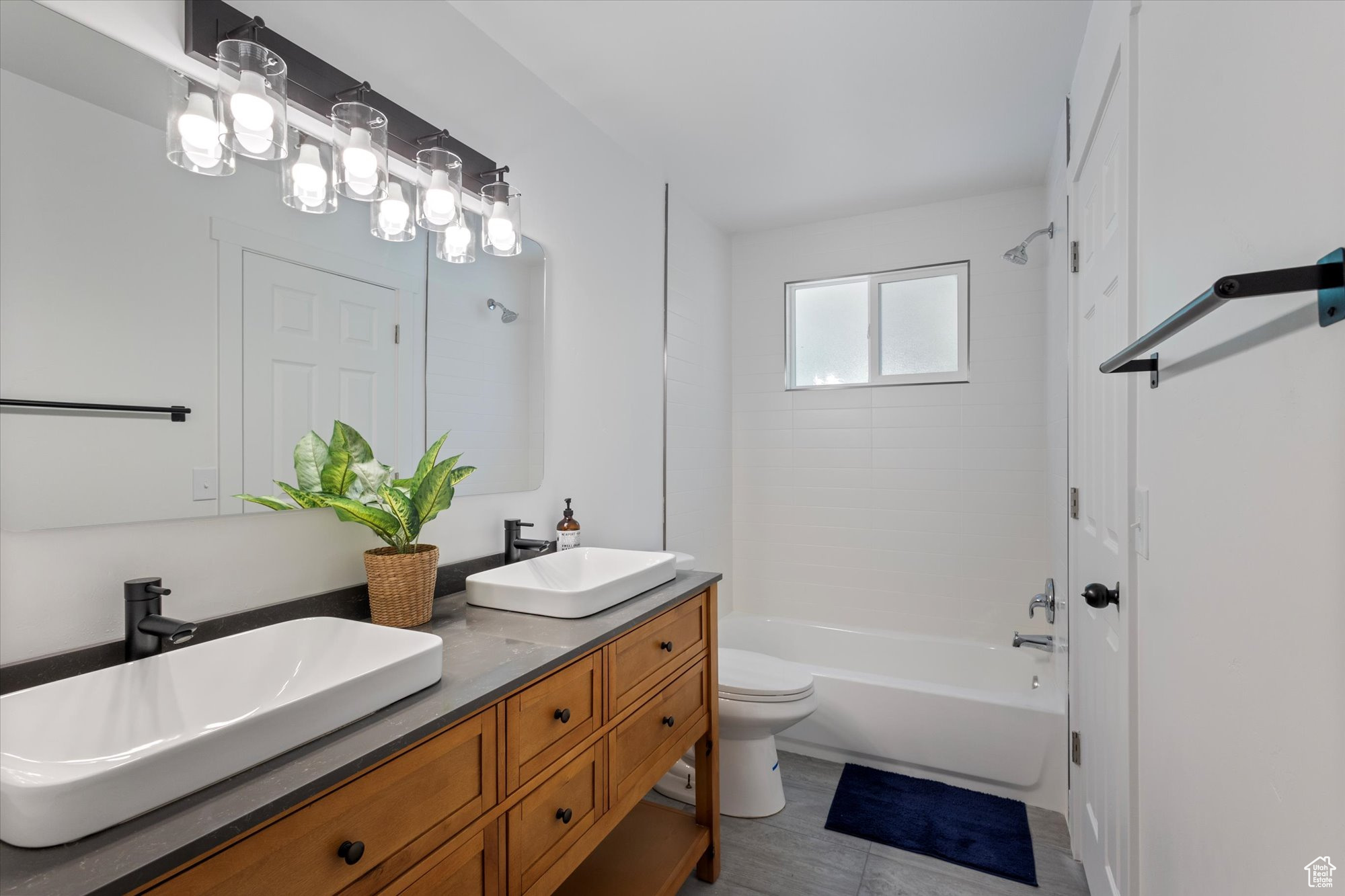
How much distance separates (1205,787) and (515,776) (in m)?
0.99

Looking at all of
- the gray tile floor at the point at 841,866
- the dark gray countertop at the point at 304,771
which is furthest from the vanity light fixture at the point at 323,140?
the gray tile floor at the point at 841,866

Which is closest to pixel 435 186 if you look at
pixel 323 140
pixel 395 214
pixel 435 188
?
pixel 435 188

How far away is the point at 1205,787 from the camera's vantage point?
2.74 feet

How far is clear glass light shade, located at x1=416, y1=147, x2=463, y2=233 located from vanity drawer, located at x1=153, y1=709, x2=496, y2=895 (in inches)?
48.7

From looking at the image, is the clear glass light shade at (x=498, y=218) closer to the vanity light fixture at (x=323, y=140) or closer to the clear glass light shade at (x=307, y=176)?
the vanity light fixture at (x=323, y=140)

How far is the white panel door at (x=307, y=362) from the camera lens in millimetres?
1279

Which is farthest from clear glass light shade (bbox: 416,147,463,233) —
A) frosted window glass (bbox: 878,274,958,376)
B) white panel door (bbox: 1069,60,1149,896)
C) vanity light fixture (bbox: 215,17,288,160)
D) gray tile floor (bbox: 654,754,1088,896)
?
frosted window glass (bbox: 878,274,958,376)

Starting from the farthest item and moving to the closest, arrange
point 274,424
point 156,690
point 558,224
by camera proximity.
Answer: point 558,224 < point 274,424 < point 156,690

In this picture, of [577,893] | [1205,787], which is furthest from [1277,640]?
[577,893]

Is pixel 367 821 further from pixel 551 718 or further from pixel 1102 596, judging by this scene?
pixel 1102 596

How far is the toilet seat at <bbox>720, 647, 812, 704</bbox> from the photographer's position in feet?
7.29

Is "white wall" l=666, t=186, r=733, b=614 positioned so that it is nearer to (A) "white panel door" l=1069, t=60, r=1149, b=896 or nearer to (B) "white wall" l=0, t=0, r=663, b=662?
(B) "white wall" l=0, t=0, r=663, b=662

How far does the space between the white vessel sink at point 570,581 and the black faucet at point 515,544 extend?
0.04 m

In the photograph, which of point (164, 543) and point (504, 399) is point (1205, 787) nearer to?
point (164, 543)
